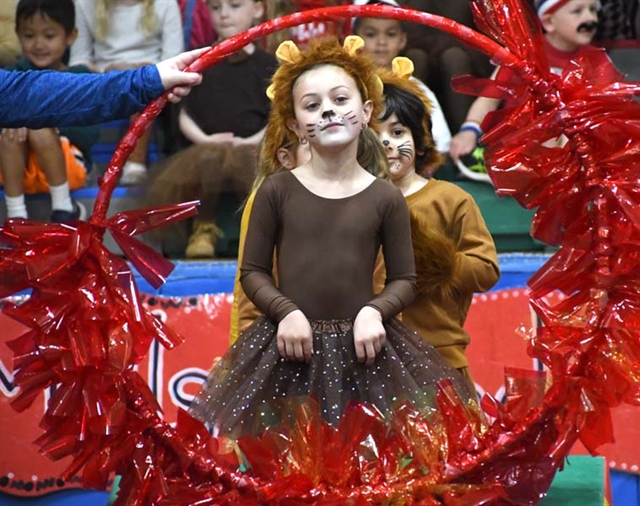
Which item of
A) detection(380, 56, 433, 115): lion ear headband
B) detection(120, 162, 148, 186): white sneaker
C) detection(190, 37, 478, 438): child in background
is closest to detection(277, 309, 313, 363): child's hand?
detection(190, 37, 478, 438): child in background

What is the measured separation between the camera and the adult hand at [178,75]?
219 centimetres

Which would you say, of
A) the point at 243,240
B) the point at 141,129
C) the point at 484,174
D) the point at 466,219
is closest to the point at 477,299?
the point at 484,174

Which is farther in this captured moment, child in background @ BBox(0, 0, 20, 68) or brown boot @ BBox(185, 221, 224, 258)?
child in background @ BBox(0, 0, 20, 68)

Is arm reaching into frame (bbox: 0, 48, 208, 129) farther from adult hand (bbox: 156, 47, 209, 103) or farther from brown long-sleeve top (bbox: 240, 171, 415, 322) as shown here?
brown long-sleeve top (bbox: 240, 171, 415, 322)

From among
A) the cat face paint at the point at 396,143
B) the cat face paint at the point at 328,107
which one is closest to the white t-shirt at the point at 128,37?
the cat face paint at the point at 396,143

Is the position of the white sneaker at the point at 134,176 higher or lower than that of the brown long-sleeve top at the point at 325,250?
lower

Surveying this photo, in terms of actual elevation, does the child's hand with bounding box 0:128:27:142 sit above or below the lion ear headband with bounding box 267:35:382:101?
below

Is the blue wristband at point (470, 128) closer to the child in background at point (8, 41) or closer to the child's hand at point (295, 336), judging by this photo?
the child in background at point (8, 41)

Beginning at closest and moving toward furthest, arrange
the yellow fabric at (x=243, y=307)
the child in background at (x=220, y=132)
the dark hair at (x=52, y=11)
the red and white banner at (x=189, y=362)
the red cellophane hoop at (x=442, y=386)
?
the red cellophane hoop at (x=442, y=386)
the yellow fabric at (x=243, y=307)
the red and white banner at (x=189, y=362)
the child in background at (x=220, y=132)
the dark hair at (x=52, y=11)

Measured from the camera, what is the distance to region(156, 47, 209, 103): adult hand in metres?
2.19

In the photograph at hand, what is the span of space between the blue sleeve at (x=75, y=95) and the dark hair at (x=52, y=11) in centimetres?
130

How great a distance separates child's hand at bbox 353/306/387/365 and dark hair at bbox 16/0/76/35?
1.69m

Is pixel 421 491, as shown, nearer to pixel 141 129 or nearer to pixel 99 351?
pixel 99 351

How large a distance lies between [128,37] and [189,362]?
934mm
